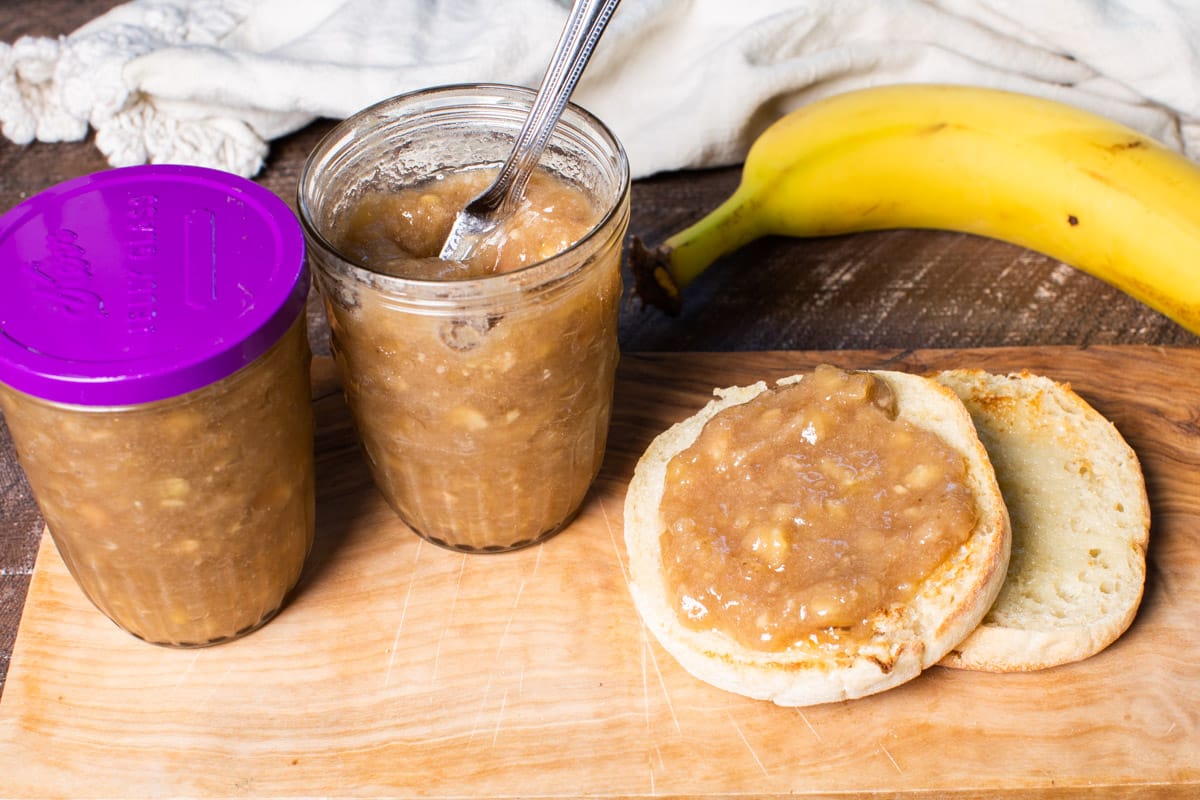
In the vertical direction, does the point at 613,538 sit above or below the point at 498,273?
below

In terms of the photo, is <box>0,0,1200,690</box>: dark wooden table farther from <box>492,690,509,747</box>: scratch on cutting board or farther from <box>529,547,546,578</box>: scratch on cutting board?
<box>492,690,509,747</box>: scratch on cutting board

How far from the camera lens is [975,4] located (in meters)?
3.13

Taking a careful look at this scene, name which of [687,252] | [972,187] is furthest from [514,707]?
[972,187]

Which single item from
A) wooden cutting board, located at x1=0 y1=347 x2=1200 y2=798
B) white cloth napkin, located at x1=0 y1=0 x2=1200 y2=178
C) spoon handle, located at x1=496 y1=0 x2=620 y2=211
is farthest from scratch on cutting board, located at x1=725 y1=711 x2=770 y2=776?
white cloth napkin, located at x1=0 y1=0 x2=1200 y2=178

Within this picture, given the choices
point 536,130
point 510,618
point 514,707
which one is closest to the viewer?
point 536,130

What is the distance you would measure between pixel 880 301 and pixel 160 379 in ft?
6.11

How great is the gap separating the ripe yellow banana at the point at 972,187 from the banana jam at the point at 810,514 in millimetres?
760

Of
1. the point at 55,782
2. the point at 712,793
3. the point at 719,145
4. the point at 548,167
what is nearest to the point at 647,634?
the point at 712,793

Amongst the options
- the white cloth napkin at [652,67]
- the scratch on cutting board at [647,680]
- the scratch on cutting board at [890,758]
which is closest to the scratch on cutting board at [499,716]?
the scratch on cutting board at [647,680]

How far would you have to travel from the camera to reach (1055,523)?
82.7 inches

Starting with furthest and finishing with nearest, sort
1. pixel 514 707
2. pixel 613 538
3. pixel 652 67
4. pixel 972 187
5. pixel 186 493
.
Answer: pixel 652 67 < pixel 972 187 < pixel 613 538 < pixel 514 707 < pixel 186 493

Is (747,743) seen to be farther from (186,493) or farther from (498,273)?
(186,493)

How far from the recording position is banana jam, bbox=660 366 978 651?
182 centimetres

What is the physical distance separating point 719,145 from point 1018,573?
1.59 meters
